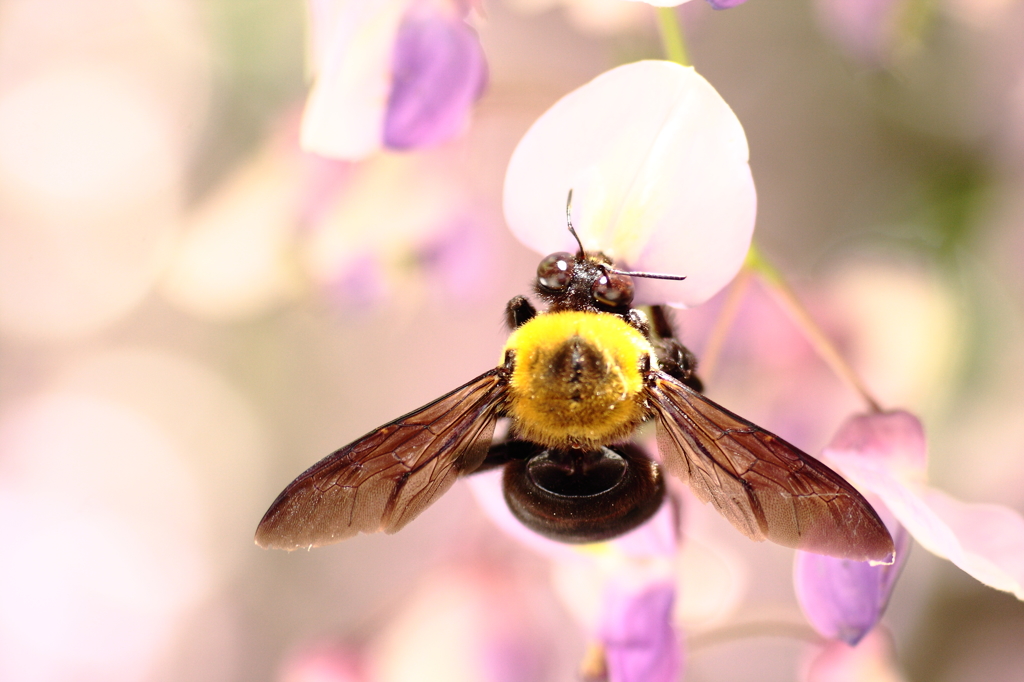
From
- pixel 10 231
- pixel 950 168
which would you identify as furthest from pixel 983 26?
pixel 10 231

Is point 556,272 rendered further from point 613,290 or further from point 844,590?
point 844,590

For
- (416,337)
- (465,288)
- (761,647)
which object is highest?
(465,288)

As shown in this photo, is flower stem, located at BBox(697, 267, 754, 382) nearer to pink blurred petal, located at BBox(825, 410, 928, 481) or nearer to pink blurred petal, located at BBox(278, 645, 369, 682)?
pink blurred petal, located at BBox(825, 410, 928, 481)

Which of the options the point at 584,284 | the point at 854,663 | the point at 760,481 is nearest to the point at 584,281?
the point at 584,284

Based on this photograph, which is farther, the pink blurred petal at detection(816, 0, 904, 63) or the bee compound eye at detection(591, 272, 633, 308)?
the pink blurred petal at detection(816, 0, 904, 63)

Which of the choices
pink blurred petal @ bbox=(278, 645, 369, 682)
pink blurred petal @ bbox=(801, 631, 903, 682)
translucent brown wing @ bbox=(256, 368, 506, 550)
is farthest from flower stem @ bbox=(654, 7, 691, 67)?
pink blurred petal @ bbox=(278, 645, 369, 682)

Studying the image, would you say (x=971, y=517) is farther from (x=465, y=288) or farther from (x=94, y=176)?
(x=94, y=176)
